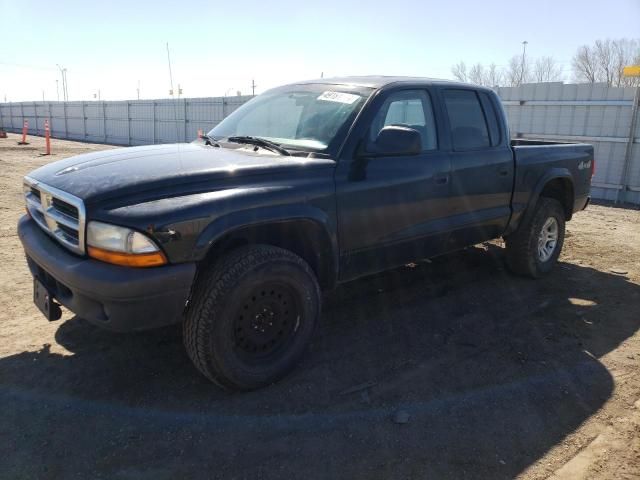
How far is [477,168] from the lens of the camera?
443 cm

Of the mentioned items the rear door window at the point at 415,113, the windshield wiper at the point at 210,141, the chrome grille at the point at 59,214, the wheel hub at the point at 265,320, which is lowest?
the wheel hub at the point at 265,320

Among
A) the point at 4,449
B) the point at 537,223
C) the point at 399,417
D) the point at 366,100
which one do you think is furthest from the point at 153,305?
the point at 537,223

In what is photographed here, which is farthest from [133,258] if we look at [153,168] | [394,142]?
Answer: [394,142]

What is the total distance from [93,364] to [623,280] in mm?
5285

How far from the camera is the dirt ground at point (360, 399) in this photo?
8.52ft

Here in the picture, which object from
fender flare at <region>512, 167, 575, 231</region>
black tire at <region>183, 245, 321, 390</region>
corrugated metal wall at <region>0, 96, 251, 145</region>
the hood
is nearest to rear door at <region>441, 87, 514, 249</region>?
fender flare at <region>512, 167, 575, 231</region>

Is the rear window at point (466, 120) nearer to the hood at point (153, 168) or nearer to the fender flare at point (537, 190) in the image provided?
the fender flare at point (537, 190)

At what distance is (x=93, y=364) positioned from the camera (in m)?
3.45

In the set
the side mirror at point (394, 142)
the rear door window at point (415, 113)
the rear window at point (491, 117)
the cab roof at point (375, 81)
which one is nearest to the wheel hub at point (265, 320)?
the side mirror at point (394, 142)

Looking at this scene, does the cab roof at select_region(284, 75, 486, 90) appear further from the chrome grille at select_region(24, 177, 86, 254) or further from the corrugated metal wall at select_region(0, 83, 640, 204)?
the corrugated metal wall at select_region(0, 83, 640, 204)

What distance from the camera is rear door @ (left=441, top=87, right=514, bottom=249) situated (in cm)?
431

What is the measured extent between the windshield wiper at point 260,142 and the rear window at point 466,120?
1.56 metres

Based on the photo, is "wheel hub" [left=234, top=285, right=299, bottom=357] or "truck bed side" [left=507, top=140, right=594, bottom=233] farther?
"truck bed side" [left=507, top=140, right=594, bottom=233]

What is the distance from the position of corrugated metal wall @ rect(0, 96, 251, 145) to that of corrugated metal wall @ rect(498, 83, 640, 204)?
11.6m
